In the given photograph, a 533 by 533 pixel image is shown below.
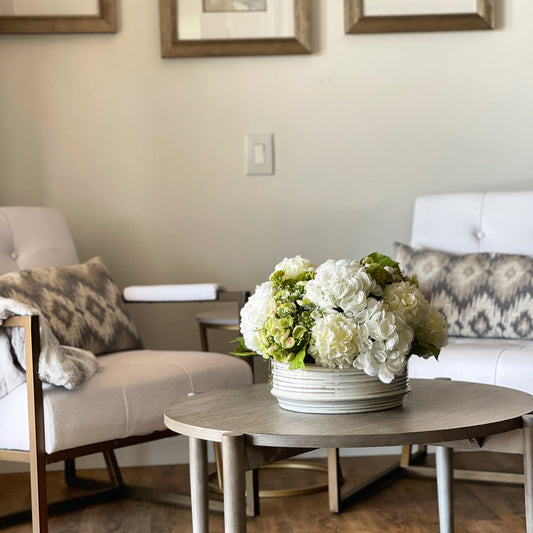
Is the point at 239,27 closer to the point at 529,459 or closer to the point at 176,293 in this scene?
the point at 176,293

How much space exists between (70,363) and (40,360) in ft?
Result: 0.22

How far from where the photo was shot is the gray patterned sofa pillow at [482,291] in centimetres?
253

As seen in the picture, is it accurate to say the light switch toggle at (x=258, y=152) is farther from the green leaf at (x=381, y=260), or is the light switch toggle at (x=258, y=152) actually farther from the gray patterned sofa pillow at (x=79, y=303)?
the green leaf at (x=381, y=260)

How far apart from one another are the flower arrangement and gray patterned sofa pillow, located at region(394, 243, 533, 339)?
3.70ft

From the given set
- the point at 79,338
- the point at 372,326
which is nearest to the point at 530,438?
the point at 372,326

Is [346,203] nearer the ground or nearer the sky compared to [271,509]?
nearer the sky

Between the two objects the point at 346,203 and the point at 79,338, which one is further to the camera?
the point at 346,203

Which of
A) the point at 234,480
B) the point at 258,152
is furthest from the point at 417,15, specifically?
the point at 234,480

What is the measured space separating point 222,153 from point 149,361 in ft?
3.29

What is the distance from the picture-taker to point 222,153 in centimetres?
304

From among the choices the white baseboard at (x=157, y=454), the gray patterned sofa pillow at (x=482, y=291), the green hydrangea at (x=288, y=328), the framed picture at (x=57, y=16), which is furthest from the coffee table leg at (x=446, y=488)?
the framed picture at (x=57, y=16)

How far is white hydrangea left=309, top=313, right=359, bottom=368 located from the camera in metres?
1.38

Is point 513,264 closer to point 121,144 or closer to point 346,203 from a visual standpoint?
point 346,203

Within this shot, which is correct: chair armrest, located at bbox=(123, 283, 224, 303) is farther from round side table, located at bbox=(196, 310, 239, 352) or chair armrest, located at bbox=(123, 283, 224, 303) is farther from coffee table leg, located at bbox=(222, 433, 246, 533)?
coffee table leg, located at bbox=(222, 433, 246, 533)
